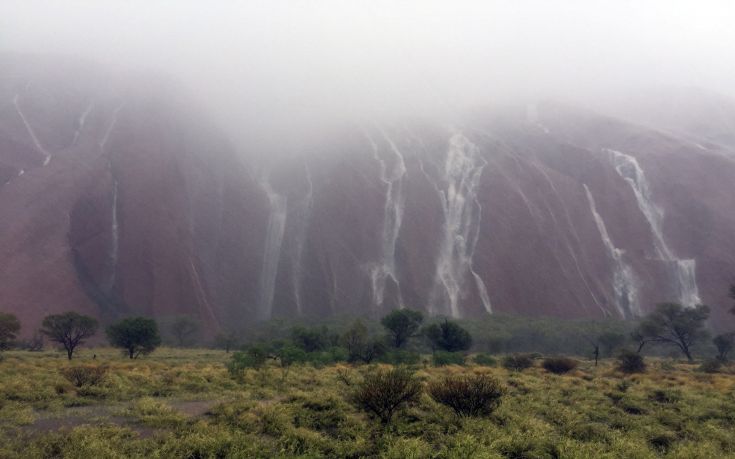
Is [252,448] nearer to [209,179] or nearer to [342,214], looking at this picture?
[342,214]

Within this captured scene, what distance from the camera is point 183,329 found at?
192 feet

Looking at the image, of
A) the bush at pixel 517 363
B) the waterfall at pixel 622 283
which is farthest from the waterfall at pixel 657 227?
the bush at pixel 517 363

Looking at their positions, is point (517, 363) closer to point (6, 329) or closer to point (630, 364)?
point (630, 364)

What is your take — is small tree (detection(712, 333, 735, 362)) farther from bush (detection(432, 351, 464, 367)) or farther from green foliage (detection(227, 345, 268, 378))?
green foliage (detection(227, 345, 268, 378))

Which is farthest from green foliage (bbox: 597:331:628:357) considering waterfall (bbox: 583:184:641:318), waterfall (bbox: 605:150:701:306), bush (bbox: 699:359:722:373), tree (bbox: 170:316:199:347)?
tree (bbox: 170:316:199:347)

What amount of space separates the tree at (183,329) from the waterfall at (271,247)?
1289cm

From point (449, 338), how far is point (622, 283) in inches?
1770

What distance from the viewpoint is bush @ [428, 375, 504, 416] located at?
13198 millimetres

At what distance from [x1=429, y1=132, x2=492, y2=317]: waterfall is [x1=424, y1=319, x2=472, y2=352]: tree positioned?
27.0 metres

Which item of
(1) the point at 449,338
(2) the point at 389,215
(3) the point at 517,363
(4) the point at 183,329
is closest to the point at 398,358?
(3) the point at 517,363

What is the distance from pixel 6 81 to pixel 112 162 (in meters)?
49.1

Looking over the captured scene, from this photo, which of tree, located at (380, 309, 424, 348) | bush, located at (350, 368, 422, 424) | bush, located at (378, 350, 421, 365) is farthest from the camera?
tree, located at (380, 309, 424, 348)

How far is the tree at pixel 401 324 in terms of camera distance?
142 ft

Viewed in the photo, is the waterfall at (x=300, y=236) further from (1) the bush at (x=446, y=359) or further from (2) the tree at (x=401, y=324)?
(1) the bush at (x=446, y=359)
